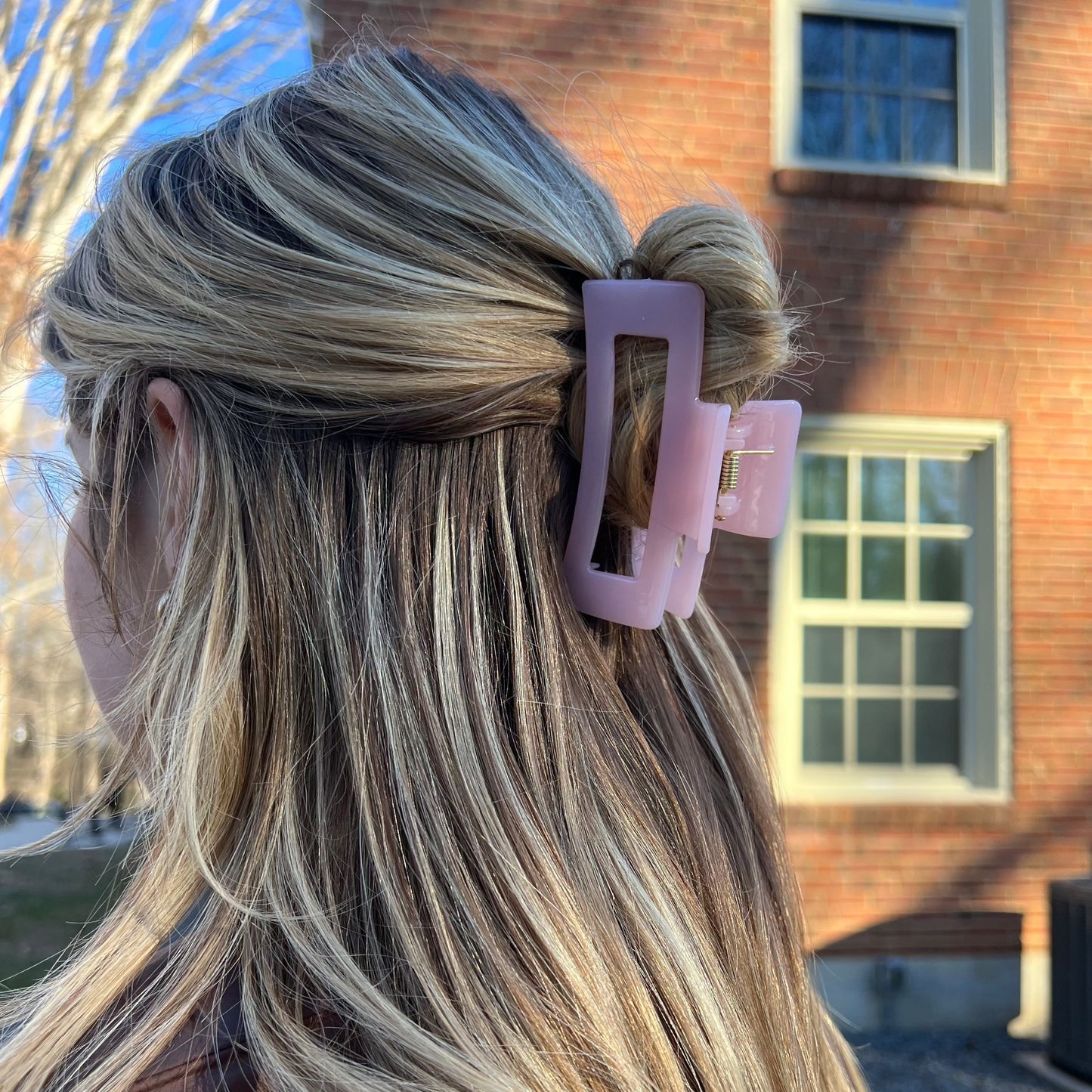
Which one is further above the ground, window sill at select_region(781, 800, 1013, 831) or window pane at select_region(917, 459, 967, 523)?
window pane at select_region(917, 459, 967, 523)

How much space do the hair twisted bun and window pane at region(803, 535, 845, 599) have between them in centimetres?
461

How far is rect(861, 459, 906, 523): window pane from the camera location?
5395 millimetres

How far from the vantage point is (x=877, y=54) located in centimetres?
557

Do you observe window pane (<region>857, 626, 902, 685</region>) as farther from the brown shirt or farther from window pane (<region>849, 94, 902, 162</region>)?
the brown shirt

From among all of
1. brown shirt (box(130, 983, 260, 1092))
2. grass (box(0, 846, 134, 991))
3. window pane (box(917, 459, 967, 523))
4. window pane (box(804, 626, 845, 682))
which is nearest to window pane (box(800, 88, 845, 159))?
window pane (box(917, 459, 967, 523))

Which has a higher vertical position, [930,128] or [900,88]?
[900,88]

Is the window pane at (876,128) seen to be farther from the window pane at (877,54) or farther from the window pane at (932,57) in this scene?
the window pane at (932,57)

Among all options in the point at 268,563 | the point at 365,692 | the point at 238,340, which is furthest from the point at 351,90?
the point at 365,692

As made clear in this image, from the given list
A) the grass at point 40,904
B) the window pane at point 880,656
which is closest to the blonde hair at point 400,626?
the window pane at point 880,656

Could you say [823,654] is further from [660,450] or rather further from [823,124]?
[660,450]

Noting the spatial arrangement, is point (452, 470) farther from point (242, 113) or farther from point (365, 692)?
point (242, 113)

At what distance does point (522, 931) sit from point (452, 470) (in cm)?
37

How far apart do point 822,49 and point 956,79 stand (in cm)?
79

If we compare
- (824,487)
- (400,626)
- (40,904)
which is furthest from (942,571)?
(40,904)
